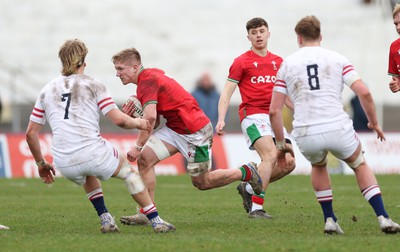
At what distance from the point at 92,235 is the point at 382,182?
9.41 metres

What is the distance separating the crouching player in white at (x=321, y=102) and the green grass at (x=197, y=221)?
76 cm

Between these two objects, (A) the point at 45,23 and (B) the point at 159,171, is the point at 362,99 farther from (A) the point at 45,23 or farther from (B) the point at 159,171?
(A) the point at 45,23

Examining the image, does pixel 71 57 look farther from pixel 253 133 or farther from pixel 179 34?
pixel 179 34

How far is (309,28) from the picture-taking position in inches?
363

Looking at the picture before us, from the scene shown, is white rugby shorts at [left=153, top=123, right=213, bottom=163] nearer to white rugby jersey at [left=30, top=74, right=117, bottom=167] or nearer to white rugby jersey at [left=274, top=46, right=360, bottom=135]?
white rugby jersey at [left=30, top=74, right=117, bottom=167]

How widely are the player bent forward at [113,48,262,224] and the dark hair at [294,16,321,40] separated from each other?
1.92 m

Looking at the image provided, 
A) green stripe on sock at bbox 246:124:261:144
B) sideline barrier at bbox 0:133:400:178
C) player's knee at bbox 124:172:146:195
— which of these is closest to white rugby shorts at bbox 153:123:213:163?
green stripe on sock at bbox 246:124:261:144

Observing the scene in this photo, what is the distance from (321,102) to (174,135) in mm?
2459

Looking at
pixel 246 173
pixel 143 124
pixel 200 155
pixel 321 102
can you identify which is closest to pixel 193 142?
pixel 200 155

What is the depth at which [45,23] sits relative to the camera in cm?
3400

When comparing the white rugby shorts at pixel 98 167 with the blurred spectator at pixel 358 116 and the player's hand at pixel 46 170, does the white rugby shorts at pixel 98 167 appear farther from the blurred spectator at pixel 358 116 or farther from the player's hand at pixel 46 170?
the blurred spectator at pixel 358 116

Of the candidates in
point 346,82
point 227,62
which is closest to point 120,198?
point 346,82

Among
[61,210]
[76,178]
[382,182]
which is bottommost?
[382,182]

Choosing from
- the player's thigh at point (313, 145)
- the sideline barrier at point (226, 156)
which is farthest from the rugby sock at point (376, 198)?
the sideline barrier at point (226, 156)
